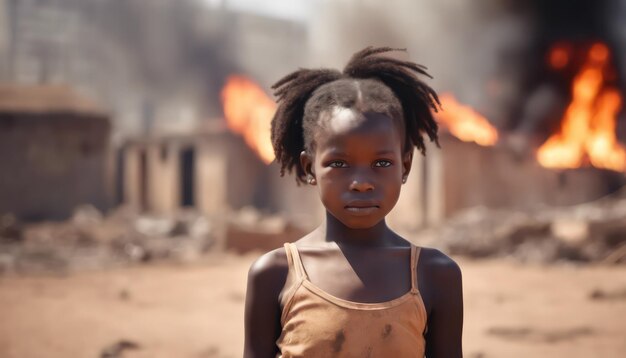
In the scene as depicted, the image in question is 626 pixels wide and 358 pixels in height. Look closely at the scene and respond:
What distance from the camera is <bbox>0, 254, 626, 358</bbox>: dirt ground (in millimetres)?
4363

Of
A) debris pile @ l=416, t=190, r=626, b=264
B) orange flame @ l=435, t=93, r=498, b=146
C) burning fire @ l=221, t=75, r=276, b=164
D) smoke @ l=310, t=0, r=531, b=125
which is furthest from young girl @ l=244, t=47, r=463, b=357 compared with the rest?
smoke @ l=310, t=0, r=531, b=125

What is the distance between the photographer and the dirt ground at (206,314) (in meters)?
4.36

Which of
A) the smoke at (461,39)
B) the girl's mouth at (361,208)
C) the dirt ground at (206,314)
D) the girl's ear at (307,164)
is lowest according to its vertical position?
the dirt ground at (206,314)

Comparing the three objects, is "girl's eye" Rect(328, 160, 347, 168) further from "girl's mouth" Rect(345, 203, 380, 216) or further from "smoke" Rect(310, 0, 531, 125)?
"smoke" Rect(310, 0, 531, 125)

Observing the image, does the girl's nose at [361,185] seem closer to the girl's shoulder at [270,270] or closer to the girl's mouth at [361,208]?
the girl's mouth at [361,208]

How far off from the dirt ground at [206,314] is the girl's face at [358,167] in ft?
8.83

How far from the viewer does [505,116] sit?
28938mm

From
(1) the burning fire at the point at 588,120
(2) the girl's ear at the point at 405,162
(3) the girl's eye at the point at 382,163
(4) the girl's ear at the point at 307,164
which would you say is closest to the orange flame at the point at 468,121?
(1) the burning fire at the point at 588,120

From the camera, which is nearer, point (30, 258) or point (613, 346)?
point (613, 346)

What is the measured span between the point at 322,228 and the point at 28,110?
18.5 m

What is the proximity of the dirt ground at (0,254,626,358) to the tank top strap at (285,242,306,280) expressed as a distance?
99.0 inches

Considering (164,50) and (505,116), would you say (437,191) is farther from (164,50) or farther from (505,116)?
(164,50)

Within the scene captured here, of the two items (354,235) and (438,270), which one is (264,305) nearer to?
(354,235)

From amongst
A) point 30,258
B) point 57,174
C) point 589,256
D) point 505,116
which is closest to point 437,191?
point 589,256
